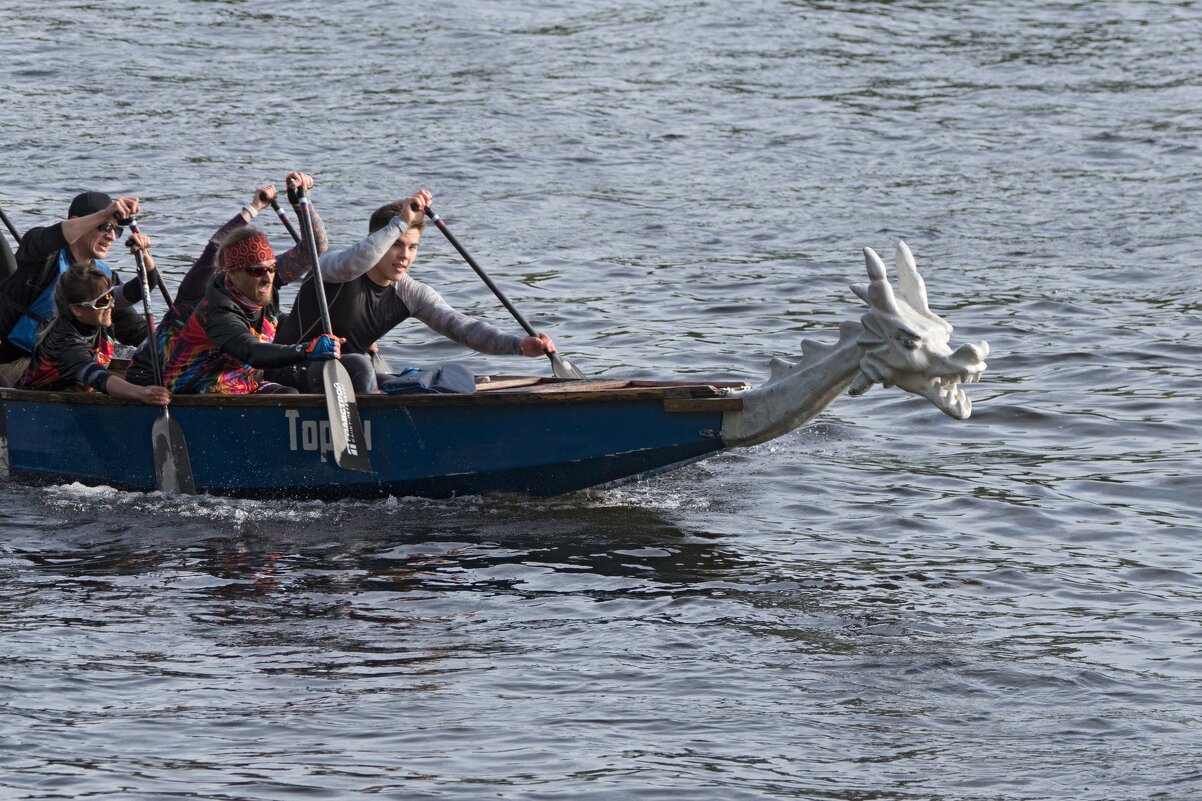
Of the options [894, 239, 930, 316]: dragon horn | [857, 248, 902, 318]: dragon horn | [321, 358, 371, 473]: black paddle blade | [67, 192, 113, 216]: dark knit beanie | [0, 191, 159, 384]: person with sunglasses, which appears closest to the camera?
[857, 248, 902, 318]: dragon horn

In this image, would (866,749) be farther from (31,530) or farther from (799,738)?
(31,530)

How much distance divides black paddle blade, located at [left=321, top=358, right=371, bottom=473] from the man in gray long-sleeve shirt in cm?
27

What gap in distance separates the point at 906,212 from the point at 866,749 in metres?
11.6

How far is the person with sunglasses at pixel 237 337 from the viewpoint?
30.8 ft

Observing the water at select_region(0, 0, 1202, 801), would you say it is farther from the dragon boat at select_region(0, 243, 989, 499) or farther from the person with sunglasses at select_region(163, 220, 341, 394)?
the person with sunglasses at select_region(163, 220, 341, 394)

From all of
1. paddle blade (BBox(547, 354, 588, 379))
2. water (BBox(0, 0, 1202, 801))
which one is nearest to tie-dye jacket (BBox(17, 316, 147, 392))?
water (BBox(0, 0, 1202, 801))

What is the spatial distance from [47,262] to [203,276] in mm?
922

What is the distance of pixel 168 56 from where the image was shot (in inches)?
897

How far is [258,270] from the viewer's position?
9.48 metres

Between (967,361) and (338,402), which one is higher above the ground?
(967,361)

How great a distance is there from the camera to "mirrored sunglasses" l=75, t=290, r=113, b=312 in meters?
10.0

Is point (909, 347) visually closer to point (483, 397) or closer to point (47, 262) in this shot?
point (483, 397)

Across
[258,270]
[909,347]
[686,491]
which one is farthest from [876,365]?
[258,270]

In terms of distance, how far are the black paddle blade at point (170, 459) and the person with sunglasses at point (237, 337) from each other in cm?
21
